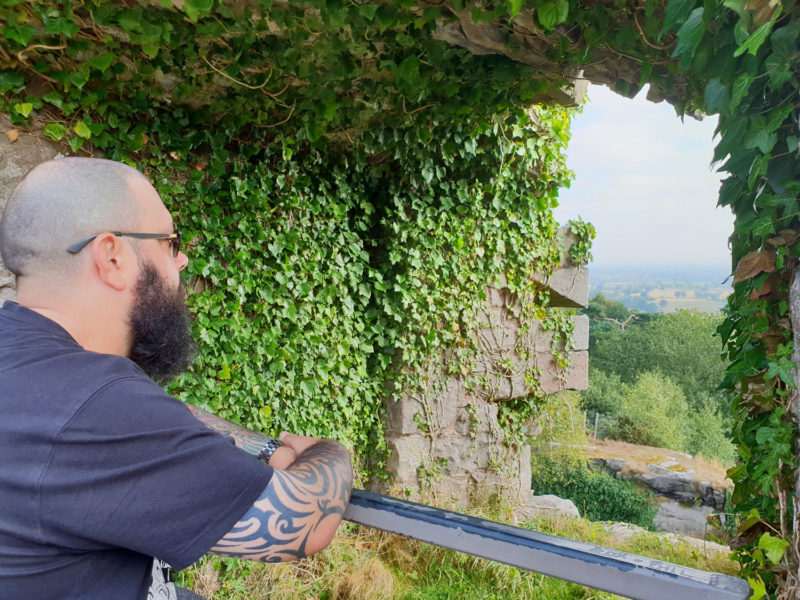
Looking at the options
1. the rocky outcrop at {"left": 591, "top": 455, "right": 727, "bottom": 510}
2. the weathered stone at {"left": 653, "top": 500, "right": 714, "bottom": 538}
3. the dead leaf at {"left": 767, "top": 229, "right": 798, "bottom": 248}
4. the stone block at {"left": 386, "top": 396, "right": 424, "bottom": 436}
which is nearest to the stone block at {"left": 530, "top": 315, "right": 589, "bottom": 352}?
the stone block at {"left": 386, "top": 396, "right": 424, "bottom": 436}

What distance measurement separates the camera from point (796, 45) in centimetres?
109

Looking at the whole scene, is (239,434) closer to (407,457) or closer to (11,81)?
(11,81)

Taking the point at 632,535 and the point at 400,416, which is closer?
the point at 400,416

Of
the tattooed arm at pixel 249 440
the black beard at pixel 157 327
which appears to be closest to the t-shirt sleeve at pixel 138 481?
the black beard at pixel 157 327

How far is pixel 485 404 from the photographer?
464cm

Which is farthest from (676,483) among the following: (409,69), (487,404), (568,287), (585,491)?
(409,69)

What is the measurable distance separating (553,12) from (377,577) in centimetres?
325

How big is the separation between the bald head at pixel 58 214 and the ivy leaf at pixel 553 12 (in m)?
1.24

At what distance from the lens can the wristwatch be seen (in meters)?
1.38

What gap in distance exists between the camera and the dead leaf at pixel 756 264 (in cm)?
126

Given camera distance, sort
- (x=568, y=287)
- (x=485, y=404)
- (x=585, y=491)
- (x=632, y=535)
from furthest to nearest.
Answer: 1. (x=585, y=491)
2. (x=632, y=535)
3. (x=568, y=287)
4. (x=485, y=404)

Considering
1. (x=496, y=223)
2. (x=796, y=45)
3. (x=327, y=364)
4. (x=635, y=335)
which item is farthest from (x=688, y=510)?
(x=635, y=335)

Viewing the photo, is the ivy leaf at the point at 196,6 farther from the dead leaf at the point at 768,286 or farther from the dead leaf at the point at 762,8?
the dead leaf at the point at 768,286

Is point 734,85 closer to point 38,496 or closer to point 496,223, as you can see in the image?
point 38,496
